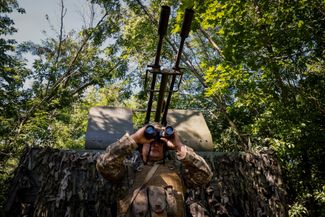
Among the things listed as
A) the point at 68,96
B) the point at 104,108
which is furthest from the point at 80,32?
the point at 104,108

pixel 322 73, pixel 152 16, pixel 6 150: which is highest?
pixel 152 16

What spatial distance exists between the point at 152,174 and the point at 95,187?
1852mm

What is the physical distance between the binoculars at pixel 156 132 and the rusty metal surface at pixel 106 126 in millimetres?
2316

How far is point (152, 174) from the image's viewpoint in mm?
3279

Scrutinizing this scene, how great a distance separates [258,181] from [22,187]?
3.84 meters

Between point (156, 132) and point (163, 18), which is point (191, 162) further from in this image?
point (163, 18)

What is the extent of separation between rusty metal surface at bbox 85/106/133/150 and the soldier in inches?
80.1

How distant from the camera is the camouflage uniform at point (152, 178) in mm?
3039

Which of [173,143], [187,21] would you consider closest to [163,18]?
[187,21]

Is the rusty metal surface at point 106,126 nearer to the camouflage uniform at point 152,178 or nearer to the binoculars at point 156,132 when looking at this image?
the camouflage uniform at point 152,178

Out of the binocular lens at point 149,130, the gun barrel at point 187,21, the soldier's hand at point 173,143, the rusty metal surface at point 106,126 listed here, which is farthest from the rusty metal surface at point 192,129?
the gun barrel at point 187,21

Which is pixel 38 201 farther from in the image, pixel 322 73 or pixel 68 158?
pixel 322 73

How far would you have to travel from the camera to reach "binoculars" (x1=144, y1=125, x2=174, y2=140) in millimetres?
3178

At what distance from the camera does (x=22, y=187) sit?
482 centimetres
